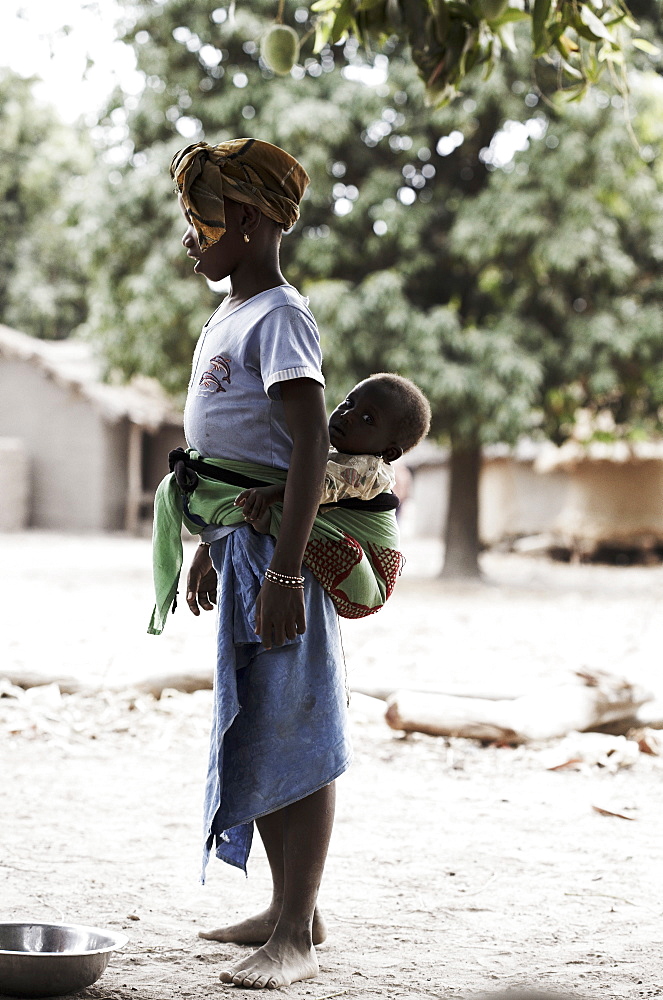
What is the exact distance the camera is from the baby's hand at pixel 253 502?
242 centimetres

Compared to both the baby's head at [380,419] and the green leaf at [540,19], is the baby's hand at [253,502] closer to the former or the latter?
the baby's head at [380,419]

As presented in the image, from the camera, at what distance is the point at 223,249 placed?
8.27 feet

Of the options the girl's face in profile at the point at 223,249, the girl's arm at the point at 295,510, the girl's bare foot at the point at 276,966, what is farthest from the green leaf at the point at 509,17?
the girl's bare foot at the point at 276,966

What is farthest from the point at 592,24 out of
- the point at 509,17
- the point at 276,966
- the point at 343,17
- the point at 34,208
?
the point at 34,208

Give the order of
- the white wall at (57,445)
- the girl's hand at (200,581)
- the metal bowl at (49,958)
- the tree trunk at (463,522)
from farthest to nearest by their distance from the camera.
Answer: the white wall at (57,445)
the tree trunk at (463,522)
the girl's hand at (200,581)
the metal bowl at (49,958)

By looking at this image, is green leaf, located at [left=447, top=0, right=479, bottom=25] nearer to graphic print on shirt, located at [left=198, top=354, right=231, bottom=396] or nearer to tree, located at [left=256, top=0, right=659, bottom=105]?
tree, located at [left=256, top=0, right=659, bottom=105]

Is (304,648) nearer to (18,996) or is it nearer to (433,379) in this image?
(18,996)

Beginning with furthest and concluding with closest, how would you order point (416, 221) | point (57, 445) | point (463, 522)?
point (57, 445)
point (463, 522)
point (416, 221)

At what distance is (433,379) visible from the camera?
11930 mm

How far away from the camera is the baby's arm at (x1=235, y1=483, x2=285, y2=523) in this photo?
242 cm

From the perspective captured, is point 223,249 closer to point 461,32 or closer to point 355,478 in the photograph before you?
point 355,478

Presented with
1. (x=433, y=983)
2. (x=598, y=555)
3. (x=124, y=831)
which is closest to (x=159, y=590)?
(x=433, y=983)

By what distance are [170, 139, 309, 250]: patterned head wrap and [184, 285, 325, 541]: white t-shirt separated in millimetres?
190

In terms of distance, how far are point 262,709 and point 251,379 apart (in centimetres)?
75
